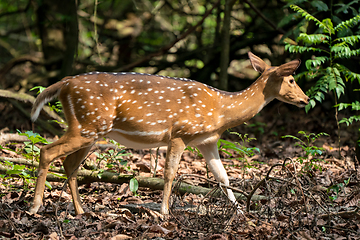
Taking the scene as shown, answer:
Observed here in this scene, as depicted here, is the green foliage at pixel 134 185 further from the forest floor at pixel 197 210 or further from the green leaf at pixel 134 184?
the forest floor at pixel 197 210

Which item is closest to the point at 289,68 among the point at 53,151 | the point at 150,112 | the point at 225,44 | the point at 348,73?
the point at 150,112

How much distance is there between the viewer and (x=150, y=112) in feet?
14.7

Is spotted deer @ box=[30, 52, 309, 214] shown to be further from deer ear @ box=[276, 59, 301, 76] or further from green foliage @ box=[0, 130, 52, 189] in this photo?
green foliage @ box=[0, 130, 52, 189]

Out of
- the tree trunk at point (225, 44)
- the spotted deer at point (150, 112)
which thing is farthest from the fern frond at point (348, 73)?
the tree trunk at point (225, 44)

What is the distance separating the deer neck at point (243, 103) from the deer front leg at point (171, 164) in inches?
28.2

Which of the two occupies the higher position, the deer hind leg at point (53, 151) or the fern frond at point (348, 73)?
the fern frond at point (348, 73)

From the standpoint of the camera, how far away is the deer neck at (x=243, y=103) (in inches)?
187

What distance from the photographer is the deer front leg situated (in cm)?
435

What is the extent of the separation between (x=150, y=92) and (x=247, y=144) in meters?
3.94

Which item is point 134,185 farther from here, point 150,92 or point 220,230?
point 220,230

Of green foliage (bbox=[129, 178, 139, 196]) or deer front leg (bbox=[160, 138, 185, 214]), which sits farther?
green foliage (bbox=[129, 178, 139, 196])

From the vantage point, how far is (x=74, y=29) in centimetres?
892

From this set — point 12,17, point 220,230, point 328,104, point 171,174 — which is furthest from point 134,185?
point 12,17

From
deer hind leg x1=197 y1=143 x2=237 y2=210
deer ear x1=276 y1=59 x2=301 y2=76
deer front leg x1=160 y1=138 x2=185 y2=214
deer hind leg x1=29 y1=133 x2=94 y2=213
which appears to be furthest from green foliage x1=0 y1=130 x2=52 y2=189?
deer ear x1=276 y1=59 x2=301 y2=76
